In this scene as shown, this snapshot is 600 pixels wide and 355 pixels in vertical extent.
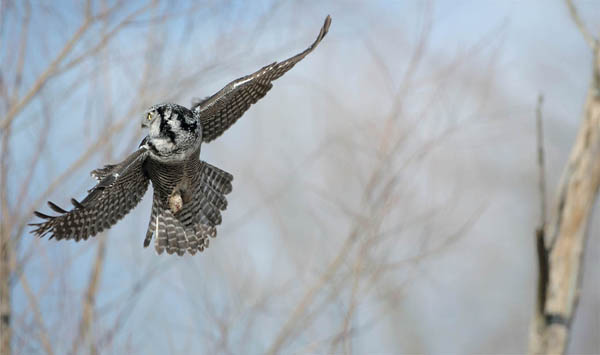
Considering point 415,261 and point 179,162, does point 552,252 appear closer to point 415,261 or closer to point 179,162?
point 415,261

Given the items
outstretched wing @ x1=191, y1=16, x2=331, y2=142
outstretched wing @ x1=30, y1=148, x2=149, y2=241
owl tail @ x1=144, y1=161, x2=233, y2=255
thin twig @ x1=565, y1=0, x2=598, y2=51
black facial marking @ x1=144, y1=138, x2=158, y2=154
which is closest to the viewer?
outstretched wing @ x1=30, y1=148, x2=149, y2=241

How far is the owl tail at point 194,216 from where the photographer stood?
356cm

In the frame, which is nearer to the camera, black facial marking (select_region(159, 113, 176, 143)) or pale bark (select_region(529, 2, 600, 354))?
black facial marking (select_region(159, 113, 176, 143))

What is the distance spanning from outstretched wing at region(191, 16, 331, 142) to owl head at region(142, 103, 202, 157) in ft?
0.80

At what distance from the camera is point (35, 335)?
471 cm

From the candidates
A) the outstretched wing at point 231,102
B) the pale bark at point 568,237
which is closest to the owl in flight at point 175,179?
the outstretched wing at point 231,102

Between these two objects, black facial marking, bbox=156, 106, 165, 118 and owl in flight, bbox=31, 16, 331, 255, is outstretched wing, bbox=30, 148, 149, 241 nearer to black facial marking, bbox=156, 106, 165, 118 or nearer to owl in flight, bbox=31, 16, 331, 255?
owl in flight, bbox=31, 16, 331, 255

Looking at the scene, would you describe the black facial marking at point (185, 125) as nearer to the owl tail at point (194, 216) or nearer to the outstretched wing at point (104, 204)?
the outstretched wing at point (104, 204)

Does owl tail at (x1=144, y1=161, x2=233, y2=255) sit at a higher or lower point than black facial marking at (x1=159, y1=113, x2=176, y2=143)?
lower

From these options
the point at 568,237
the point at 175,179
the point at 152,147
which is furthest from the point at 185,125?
the point at 568,237

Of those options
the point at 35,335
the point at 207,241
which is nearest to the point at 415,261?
the point at 207,241

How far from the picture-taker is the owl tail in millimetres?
3559

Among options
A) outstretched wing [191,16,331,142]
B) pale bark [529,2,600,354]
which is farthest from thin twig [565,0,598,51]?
outstretched wing [191,16,331,142]

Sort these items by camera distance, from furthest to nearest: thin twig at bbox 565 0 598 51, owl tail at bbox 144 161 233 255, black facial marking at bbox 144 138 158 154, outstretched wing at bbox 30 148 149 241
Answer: thin twig at bbox 565 0 598 51 → owl tail at bbox 144 161 233 255 → black facial marking at bbox 144 138 158 154 → outstretched wing at bbox 30 148 149 241
